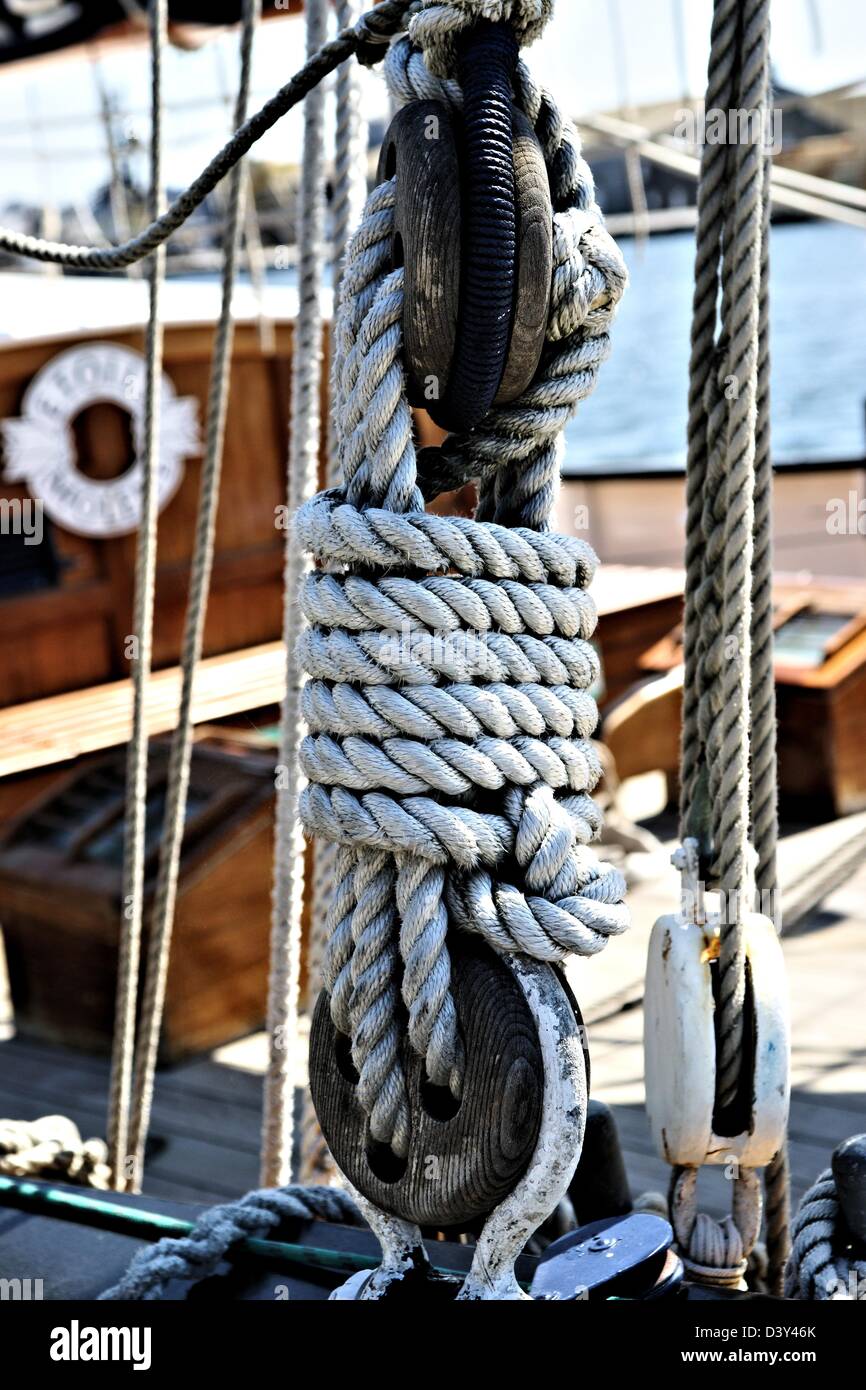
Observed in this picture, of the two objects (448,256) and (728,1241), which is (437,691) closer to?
(448,256)

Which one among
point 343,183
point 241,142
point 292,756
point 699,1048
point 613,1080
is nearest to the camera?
point 699,1048

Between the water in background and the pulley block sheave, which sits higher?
the water in background

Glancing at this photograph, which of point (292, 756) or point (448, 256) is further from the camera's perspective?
point (292, 756)

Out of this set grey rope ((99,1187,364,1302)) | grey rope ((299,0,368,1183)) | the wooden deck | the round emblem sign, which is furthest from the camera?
the round emblem sign

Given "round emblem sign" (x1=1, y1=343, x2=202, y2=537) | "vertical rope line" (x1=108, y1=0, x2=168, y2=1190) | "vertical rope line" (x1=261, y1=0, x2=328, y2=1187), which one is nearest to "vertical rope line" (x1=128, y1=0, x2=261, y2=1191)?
"vertical rope line" (x1=108, y1=0, x2=168, y2=1190)

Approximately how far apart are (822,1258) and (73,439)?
12.9 feet

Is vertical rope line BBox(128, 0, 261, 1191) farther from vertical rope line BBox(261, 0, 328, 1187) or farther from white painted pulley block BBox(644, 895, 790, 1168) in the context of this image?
white painted pulley block BBox(644, 895, 790, 1168)

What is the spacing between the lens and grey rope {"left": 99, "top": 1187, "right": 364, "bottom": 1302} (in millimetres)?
1170

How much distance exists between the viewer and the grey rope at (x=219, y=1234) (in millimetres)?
1170

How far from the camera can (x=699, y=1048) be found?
1088mm

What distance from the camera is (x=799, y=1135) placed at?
9.03ft

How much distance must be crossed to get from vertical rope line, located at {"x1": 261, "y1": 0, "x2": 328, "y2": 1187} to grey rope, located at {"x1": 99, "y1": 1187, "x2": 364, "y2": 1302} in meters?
0.48

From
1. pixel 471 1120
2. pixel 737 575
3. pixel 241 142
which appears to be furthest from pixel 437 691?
pixel 241 142

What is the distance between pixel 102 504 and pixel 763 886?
144 inches
